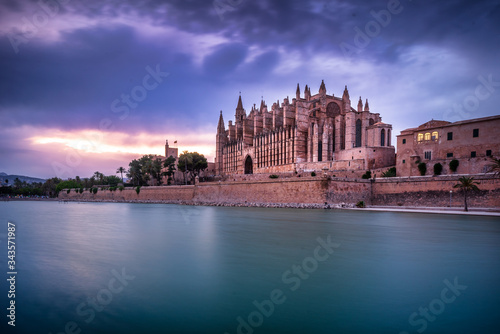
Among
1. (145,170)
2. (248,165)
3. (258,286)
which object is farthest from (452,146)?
(145,170)

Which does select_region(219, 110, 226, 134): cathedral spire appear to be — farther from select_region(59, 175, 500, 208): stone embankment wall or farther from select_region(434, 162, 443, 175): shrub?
select_region(434, 162, 443, 175): shrub

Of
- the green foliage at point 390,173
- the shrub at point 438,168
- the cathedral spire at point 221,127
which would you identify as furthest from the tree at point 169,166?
the shrub at point 438,168

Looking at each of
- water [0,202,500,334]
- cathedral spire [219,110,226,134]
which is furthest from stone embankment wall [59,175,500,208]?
cathedral spire [219,110,226,134]

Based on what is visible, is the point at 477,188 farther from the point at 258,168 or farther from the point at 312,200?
the point at 258,168

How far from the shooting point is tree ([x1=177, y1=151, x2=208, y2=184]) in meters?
55.5

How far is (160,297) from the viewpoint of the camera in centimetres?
612

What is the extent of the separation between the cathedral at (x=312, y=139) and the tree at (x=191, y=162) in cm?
634

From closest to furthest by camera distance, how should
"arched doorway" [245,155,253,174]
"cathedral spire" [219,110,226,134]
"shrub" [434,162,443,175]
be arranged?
"shrub" [434,162,443,175]
"arched doorway" [245,155,253,174]
"cathedral spire" [219,110,226,134]

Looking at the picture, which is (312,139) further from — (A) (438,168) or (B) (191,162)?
(B) (191,162)

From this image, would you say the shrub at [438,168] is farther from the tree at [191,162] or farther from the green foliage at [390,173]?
the tree at [191,162]

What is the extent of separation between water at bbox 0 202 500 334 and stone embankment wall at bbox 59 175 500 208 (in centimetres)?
1305

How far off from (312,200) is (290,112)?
75.3 feet

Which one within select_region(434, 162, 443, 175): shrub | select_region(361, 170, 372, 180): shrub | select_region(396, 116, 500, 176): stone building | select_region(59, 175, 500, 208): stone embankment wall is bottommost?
select_region(59, 175, 500, 208): stone embankment wall

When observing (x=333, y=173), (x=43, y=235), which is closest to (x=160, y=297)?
(x=43, y=235)
